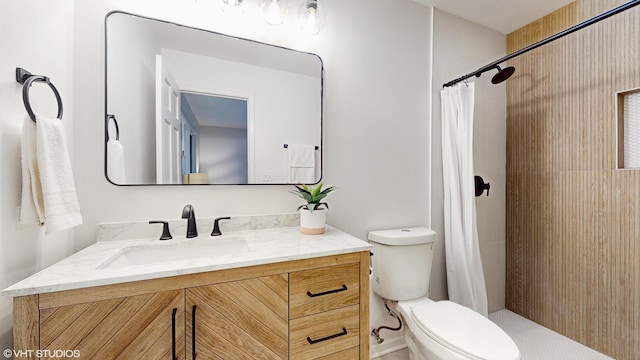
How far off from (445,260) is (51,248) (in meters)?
2.26

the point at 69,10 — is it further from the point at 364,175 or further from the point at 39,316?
the point at 364,175

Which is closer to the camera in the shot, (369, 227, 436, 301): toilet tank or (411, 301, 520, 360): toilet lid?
(411, 301, 520, 360): toilet lid

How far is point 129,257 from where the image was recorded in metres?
1.05

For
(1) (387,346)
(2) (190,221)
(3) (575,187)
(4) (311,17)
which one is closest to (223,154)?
(2) (190,221)

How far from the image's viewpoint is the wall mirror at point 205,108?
46.2 inches

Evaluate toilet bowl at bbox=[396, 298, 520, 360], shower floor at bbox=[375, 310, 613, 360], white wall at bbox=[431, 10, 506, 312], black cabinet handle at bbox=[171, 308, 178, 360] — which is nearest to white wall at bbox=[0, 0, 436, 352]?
white wall at bbox=[431, 10, 506, 312]

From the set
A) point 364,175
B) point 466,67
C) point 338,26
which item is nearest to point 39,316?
point 364,175

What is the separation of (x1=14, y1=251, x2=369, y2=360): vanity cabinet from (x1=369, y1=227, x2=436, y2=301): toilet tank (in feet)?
1.63

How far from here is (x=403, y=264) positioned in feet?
4.92

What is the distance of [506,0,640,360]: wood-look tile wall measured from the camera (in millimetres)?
1555

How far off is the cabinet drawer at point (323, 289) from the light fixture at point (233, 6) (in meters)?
1.36

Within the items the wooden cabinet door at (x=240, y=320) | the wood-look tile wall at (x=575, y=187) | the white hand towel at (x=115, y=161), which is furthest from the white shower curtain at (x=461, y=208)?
the white hand towel at (x=115, y=161)

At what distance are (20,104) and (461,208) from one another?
7.63 feet

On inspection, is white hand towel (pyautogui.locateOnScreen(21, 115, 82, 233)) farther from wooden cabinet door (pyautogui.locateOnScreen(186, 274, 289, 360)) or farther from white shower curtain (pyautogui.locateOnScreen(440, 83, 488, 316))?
white shower curtain (pyautogui.locateOnScreen(440, 83, 488, 316))
